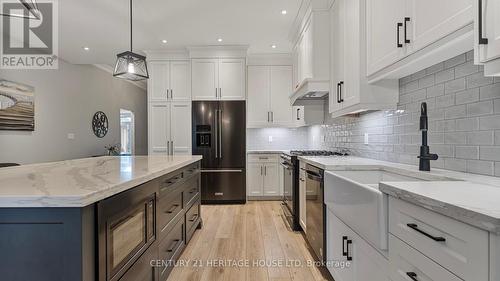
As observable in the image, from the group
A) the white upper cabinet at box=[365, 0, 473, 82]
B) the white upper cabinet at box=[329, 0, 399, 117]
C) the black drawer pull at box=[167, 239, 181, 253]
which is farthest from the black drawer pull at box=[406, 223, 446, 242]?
the black drawer pull at box=[167, 239, 181, 253]

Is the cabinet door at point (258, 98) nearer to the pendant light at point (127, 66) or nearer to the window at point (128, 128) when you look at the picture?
the pendant light at point (127, 66)

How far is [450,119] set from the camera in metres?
1.63

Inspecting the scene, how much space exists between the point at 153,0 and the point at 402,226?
3579mm

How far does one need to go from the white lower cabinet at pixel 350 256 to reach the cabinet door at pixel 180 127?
3515 millimetres

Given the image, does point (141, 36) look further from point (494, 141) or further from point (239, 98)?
point (494, 141)

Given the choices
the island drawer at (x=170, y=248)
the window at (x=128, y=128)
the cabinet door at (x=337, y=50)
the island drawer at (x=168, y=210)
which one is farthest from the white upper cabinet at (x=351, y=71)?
the window at (x=128, y=128)

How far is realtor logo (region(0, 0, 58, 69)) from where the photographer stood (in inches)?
147

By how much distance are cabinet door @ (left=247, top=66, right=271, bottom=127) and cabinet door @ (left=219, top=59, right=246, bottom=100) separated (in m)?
0.38

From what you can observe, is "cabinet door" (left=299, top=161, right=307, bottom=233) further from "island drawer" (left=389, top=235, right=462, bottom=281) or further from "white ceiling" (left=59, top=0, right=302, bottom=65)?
"white ceiling" (left=59, top=0, right=302, bottom=65)

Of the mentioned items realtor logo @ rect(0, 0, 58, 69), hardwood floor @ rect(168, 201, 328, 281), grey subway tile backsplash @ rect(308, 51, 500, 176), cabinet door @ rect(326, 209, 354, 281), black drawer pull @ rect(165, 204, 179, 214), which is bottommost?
hardwood floor @ rect(168, 201, 328, 281)

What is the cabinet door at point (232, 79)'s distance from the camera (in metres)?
4.96

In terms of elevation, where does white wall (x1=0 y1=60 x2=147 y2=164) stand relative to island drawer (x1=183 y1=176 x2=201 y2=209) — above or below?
above

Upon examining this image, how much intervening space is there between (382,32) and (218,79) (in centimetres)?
344

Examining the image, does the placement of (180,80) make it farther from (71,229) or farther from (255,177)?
(71,229)
